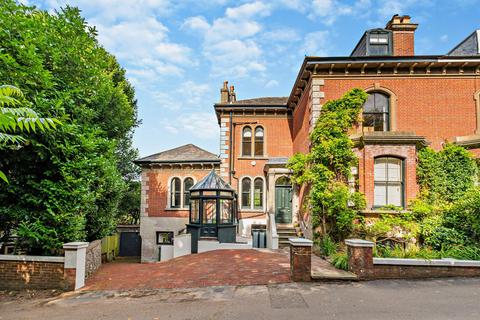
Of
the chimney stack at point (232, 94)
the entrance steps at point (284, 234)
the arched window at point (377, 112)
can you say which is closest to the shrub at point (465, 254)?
the arched window at point (377, 112)

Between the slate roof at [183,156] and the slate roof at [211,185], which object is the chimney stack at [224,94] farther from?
the slate roof at [211,185]

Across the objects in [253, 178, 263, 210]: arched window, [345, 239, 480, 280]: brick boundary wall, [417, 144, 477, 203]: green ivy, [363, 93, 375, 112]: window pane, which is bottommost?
[345, 239, 480, 280]: brick boundary wall

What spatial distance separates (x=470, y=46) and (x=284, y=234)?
13721 millimetres

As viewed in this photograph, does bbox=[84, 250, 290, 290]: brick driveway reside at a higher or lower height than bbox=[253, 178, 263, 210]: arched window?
lower

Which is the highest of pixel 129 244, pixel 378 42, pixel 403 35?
pixel 403 35

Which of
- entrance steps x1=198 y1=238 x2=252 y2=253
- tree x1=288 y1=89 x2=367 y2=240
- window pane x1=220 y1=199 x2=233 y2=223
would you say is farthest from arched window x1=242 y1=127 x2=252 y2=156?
entrance steps x1=198 y1=238 x2=252 y2=253

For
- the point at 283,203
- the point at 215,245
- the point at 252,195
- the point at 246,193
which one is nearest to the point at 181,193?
the point at 246,193

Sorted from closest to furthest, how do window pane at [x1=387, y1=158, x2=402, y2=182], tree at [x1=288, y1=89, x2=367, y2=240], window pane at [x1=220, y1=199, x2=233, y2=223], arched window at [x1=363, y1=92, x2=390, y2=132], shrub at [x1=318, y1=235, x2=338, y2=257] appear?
shrub at [x1=318, y1=235, x2=338, y2=257] → tree at [x1=288, y1=89, x2=367, y2=240] → window pane at [x1=387, y1=158, x2=402, y2=182] → arched window at [x1=363, y1=92, x2=390, y2=132] → window pane at [x1=220, y1=199, x2=233, y2=223]

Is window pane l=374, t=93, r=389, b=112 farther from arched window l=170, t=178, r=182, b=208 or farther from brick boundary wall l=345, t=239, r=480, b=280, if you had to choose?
arched window l=170, t=178, r=182, b=208

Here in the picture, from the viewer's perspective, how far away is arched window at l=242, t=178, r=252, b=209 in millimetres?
→ 17906

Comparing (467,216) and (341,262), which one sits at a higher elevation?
(467,216)

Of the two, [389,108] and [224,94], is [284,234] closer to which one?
[389,108]

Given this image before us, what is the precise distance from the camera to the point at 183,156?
19.6m

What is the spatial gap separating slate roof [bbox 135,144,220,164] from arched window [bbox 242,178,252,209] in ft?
7.51
